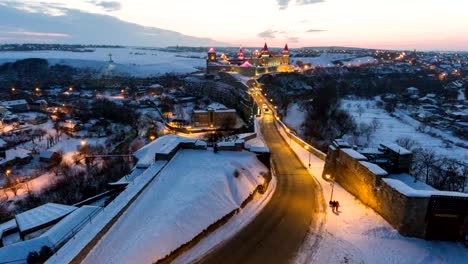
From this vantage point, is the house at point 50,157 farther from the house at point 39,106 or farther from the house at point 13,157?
the house at point 39,106

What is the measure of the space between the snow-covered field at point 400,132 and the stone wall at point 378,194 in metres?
25.1

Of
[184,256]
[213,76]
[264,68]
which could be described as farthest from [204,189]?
[264,68]

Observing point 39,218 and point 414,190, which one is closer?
point 414,190

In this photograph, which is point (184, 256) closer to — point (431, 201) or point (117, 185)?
point (117, 185)

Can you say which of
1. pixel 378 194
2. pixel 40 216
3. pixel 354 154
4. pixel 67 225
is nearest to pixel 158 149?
pixel 40 216

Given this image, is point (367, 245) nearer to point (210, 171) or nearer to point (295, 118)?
point (210, 171)

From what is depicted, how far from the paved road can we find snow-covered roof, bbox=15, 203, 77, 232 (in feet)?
28.0

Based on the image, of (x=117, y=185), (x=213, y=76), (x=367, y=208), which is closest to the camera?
(x=367, y=208)

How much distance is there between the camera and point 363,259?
436 inches

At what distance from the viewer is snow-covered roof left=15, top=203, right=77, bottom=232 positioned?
14172 millimetres

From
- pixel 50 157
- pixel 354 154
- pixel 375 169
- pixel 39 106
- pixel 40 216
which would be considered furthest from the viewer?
pixel 39 106

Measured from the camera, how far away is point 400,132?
46.5 m

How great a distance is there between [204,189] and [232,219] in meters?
1.78

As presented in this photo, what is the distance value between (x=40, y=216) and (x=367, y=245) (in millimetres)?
14869
